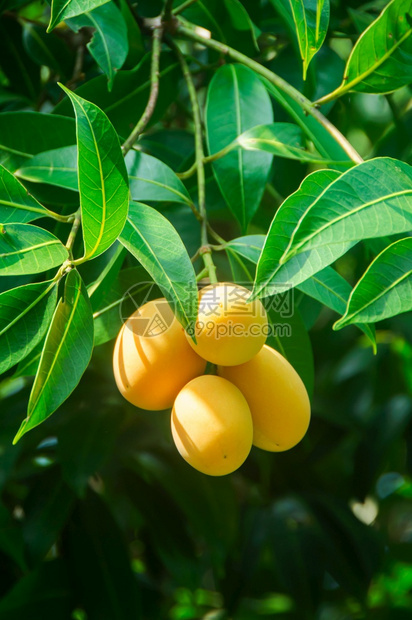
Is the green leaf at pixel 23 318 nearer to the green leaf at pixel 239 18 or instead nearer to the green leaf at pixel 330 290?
the green leaf at pixel 330 290

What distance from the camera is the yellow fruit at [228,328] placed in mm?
502

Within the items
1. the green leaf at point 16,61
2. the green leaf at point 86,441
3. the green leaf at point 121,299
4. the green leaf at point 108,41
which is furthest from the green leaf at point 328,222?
the green leaf at point 16,61

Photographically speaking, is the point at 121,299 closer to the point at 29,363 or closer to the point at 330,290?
the point at 29,363

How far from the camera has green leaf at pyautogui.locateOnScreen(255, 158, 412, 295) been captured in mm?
406

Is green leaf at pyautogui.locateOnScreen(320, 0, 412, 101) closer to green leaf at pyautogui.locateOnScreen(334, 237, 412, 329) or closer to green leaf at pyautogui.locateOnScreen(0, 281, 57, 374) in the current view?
green leaf at pyautogui.locateOnScreen(334, 237, 412, 329)

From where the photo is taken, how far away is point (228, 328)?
50 centimetres

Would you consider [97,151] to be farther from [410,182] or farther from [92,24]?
[92,24]

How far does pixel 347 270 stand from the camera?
1.25 meters

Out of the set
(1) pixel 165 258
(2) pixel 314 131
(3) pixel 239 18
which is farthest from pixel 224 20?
(1) pixel 165 258

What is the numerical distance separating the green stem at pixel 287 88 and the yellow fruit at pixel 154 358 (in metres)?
0.22

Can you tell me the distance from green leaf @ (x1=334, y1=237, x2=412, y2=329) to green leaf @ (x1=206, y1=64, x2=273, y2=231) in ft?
0.86

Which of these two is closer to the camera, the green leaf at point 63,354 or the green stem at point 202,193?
the green leaf at point 63,354

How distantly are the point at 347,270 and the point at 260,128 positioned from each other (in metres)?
0.63

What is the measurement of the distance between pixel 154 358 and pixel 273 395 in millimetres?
105
